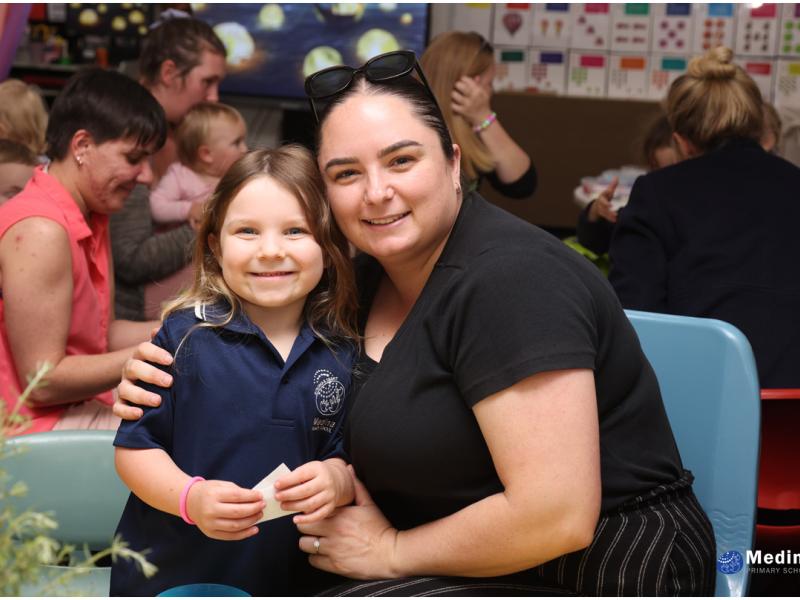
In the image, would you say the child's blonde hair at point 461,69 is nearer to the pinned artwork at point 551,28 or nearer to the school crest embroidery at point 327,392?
the school crest embroidery at point 327,392

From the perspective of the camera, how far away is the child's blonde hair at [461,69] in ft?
12.3

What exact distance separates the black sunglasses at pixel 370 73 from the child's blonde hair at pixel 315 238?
0.49 feet

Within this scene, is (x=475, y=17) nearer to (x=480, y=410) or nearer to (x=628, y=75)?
(x=628, y=75)

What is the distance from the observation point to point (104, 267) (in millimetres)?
2590

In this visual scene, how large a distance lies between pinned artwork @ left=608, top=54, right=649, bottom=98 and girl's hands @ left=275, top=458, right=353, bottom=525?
5586mm

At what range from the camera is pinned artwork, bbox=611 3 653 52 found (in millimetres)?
6617

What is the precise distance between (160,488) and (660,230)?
1722 millimetres

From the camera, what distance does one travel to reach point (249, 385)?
5.69 ft

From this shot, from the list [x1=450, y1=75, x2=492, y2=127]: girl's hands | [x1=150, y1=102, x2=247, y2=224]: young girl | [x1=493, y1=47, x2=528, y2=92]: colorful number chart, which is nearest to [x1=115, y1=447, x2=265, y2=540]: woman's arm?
[x1=150, y1=102, x2=247, y2=224]: young girl

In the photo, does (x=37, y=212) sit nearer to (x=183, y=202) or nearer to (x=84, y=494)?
(x=84, y=494)

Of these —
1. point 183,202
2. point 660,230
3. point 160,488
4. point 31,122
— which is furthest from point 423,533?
point 31,122

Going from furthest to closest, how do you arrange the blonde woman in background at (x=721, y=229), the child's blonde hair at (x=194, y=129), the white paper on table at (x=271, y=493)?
1. the child's blonde hair at (x=194, y=129)
2. the blonde woman in background at (x=721, y=229)
3. the white paper on table at (x=271, y=493)

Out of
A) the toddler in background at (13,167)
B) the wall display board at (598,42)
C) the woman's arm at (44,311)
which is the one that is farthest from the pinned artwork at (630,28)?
the woman's arm at (44,311)

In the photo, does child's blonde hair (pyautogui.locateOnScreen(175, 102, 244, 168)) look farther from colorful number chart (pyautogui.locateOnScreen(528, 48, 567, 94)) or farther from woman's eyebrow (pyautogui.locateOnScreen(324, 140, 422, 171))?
colorful number chart (pyautogui.locateOnScreen(528, 48, 567, 94))
